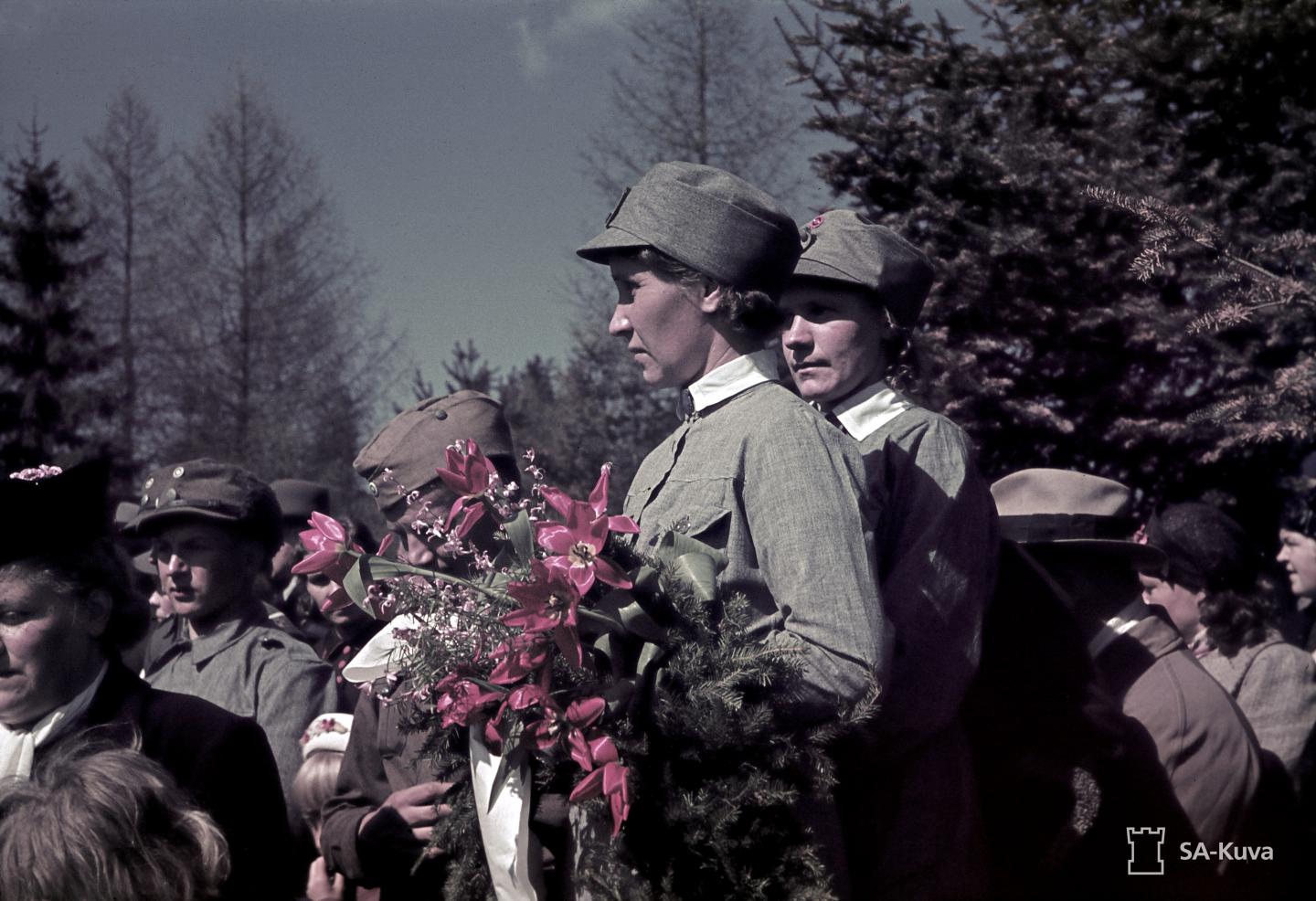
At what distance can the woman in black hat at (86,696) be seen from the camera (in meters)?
2.88

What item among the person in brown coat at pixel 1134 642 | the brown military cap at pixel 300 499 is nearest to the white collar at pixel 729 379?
the person in brown coat at pixel 1134 642

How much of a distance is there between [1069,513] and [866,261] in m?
1.10

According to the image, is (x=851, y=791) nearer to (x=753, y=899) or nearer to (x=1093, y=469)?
(x=753, y=899)

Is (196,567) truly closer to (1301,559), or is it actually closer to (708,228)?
(708,228)

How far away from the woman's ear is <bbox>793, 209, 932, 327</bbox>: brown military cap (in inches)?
26.4

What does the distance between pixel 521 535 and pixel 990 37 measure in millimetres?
7591

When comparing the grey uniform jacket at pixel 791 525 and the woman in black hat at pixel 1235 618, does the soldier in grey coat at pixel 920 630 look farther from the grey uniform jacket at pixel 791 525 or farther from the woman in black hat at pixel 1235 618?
the woman in black hat at pixel 1235 618

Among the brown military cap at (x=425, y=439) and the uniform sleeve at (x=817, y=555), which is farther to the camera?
the brown military cap at (x=425, y=439)

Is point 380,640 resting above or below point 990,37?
below

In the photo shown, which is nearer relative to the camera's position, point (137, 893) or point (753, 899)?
point (753, 899)

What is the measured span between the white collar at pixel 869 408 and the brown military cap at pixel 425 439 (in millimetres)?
1094

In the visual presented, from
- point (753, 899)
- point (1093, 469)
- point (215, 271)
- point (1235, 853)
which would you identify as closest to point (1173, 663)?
point (1235, 853)

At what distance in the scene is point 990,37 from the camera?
8789mm

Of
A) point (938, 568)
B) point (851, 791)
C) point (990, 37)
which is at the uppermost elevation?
point (990, 37)
